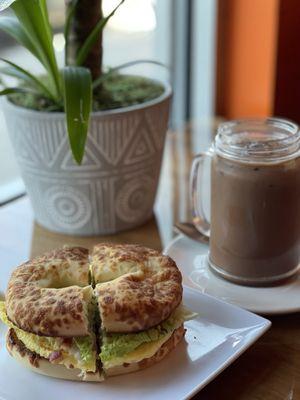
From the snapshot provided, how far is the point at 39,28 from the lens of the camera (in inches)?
31.6

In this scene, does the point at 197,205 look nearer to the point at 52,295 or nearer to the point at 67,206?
the point at 67,206

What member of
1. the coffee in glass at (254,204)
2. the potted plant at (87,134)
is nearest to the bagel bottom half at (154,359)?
the coffee in glass at (254,204)

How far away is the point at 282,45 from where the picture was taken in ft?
4.95

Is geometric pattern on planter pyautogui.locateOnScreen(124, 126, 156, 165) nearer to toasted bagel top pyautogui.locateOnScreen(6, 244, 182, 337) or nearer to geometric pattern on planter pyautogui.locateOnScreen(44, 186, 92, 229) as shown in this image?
geometric pattern on planter pyautogui.locateOnScreen(44, 186, 92, 229)

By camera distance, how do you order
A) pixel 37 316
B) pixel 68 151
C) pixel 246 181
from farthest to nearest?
pixel 68 151, pixel 246 181, pixel 37 316

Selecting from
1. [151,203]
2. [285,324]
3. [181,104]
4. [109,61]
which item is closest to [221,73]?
[181,104]

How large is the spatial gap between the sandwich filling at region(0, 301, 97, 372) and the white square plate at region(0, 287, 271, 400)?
0.9 inches

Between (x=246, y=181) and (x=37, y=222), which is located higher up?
(x=246, y=181)

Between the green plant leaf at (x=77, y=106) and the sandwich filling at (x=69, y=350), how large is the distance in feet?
0.70

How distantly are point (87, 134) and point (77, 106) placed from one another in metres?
0.08

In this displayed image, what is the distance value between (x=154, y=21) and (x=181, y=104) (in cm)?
20

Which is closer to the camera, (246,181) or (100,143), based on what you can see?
Answer: (246,181)

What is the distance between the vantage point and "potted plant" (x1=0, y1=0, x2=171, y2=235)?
2.77 ft

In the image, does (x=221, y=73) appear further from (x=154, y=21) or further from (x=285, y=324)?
(x=285, y=324)
